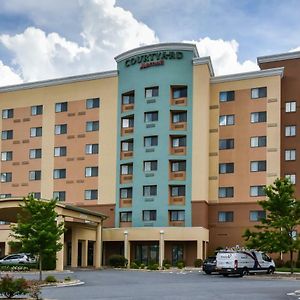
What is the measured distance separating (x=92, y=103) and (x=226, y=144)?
16.4 m

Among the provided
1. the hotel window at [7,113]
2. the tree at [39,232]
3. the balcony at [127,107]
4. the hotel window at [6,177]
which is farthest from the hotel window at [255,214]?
the hotel window at [7,113]

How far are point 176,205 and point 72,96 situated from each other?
18.6 metres

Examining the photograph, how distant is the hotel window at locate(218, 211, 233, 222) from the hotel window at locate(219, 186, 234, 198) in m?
1.78

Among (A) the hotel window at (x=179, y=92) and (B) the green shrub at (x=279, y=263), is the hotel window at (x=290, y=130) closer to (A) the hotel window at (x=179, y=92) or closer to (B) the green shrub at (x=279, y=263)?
(A) the hotel window at (x=179, y=92)

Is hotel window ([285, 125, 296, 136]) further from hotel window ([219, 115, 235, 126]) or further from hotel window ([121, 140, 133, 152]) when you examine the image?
hotel window ([121, 140, 133, 152])

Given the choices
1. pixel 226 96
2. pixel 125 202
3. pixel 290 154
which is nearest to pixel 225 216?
pixel 290 154

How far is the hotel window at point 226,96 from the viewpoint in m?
67.1

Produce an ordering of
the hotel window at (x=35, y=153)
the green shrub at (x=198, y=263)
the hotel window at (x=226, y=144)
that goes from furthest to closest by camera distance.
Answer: the hotel window at (x=35, y=153)
the hotel window at (x=226, y=144)
the green shrub at (x=198, y=263)

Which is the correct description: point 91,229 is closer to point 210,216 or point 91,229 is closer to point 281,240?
point 210,216

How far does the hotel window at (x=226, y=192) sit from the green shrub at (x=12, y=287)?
46093mm

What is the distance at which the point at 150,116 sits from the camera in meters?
66.9

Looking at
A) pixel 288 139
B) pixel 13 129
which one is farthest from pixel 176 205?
pixel 13 129

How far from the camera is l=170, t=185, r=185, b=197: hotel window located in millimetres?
65125

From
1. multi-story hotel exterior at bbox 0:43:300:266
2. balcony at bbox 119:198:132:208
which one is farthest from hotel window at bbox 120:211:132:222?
balcony at bbox 119:198:132:208
